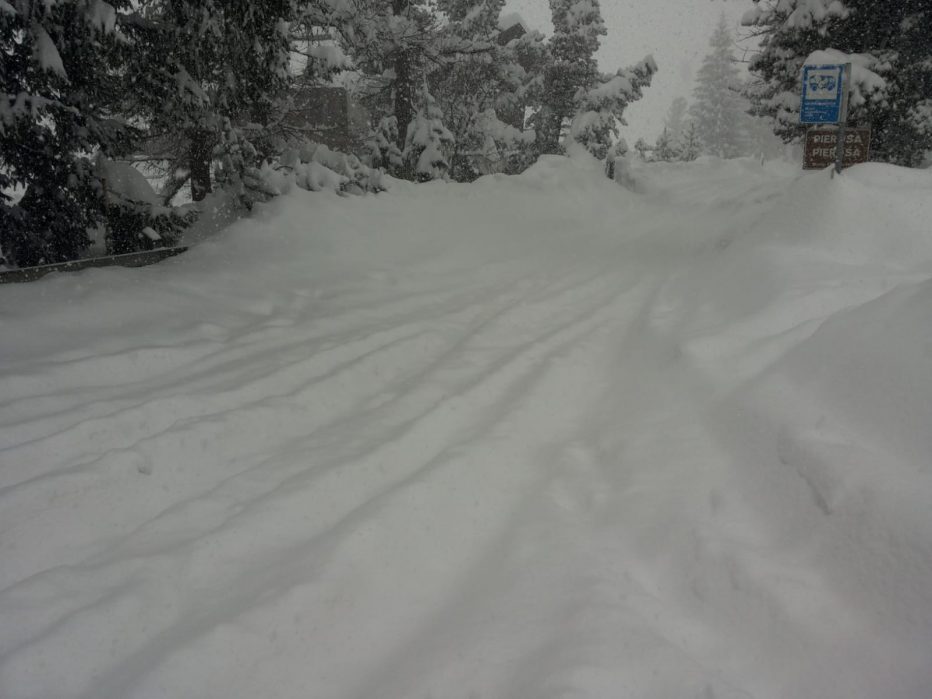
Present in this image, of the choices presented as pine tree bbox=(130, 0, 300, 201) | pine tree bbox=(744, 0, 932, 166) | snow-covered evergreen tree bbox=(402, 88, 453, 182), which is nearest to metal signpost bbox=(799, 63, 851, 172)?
pine tree bbox=(744, 0, 932, 166)

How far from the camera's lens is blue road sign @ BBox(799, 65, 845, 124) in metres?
7.35

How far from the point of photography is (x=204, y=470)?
321 cm

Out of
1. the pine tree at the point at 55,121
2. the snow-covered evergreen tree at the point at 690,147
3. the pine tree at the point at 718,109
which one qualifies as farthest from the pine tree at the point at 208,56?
the pine tree at the point at 718,109

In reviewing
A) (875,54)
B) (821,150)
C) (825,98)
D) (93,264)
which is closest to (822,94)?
(825,98)

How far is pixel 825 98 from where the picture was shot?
7.46 meters

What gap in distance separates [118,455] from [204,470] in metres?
0.46

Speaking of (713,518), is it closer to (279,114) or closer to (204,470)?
(204,470)

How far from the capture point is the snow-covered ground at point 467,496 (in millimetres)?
2057

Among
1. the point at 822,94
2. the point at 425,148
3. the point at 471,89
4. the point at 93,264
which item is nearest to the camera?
the point at 93,264

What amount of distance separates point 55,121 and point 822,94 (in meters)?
9.35

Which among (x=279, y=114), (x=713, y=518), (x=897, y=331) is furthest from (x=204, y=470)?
(x=279, y=114)

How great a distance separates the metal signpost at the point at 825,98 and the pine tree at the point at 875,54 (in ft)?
13.5

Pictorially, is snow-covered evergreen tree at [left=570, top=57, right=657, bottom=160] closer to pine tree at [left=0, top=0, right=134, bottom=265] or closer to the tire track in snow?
the tire track in snow

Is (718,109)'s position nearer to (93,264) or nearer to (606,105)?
(606,105)
